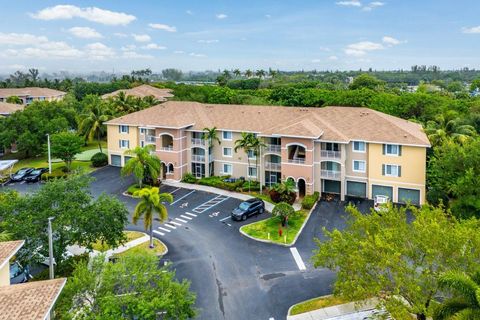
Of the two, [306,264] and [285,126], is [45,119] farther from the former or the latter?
[306,264]

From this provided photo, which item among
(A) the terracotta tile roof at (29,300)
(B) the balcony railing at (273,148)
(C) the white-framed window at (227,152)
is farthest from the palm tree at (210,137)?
(A) the terracotta tile roof at (29,300)

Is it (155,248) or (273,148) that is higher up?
(273,148)

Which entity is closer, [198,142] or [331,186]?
[331,186]

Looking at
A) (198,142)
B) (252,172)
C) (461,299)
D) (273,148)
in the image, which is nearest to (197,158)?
(198,142)

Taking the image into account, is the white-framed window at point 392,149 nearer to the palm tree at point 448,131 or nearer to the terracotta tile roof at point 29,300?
the palm tree at point 448,131

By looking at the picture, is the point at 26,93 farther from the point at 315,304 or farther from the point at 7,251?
the point at 315,304

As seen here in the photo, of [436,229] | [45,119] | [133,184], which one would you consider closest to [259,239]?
[436,229]
